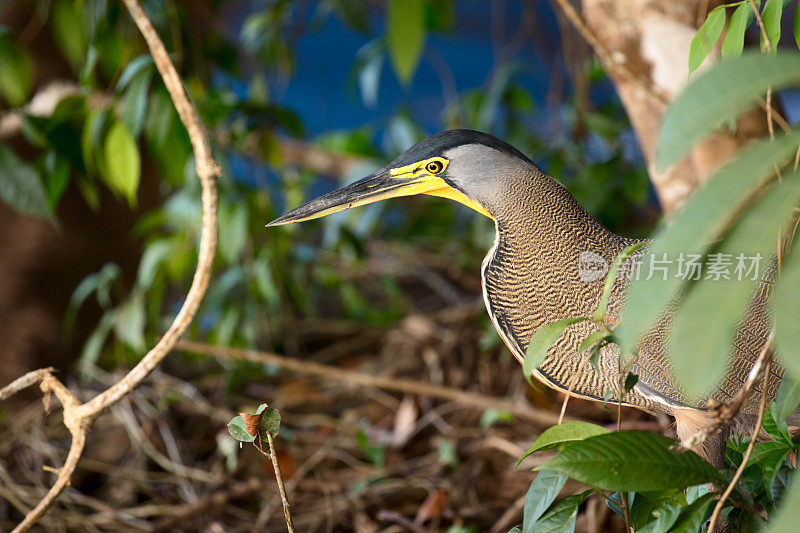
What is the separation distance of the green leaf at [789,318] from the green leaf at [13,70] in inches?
51.9

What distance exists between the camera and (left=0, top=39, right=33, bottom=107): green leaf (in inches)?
49.4

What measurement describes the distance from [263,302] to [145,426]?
36cm

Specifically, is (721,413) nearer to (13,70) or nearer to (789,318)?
(789,318)

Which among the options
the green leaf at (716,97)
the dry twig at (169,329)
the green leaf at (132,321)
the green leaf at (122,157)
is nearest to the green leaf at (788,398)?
the green leaf at (716,97)

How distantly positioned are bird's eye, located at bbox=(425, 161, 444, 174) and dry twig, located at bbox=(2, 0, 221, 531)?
7.6 inches

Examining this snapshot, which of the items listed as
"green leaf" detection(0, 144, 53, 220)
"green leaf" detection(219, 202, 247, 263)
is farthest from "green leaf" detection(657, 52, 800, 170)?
"green leaf" detection(219, 202, 247, 263)

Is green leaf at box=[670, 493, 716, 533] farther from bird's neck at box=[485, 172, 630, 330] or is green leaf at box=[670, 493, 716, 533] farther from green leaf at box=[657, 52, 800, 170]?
green leaf at box=[657, 52, 800, 170]

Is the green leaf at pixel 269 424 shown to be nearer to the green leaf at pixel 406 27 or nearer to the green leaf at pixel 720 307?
the green leaf at pixel 720 307

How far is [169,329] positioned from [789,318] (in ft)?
1.49

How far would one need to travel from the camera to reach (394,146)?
1896 mm

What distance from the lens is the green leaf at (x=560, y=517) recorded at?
0.56 metres

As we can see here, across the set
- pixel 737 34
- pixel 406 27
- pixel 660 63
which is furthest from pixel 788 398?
pixel 406 27

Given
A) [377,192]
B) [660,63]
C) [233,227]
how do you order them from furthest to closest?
[233,227], [660,63], [377,192]

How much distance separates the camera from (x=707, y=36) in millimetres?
625
